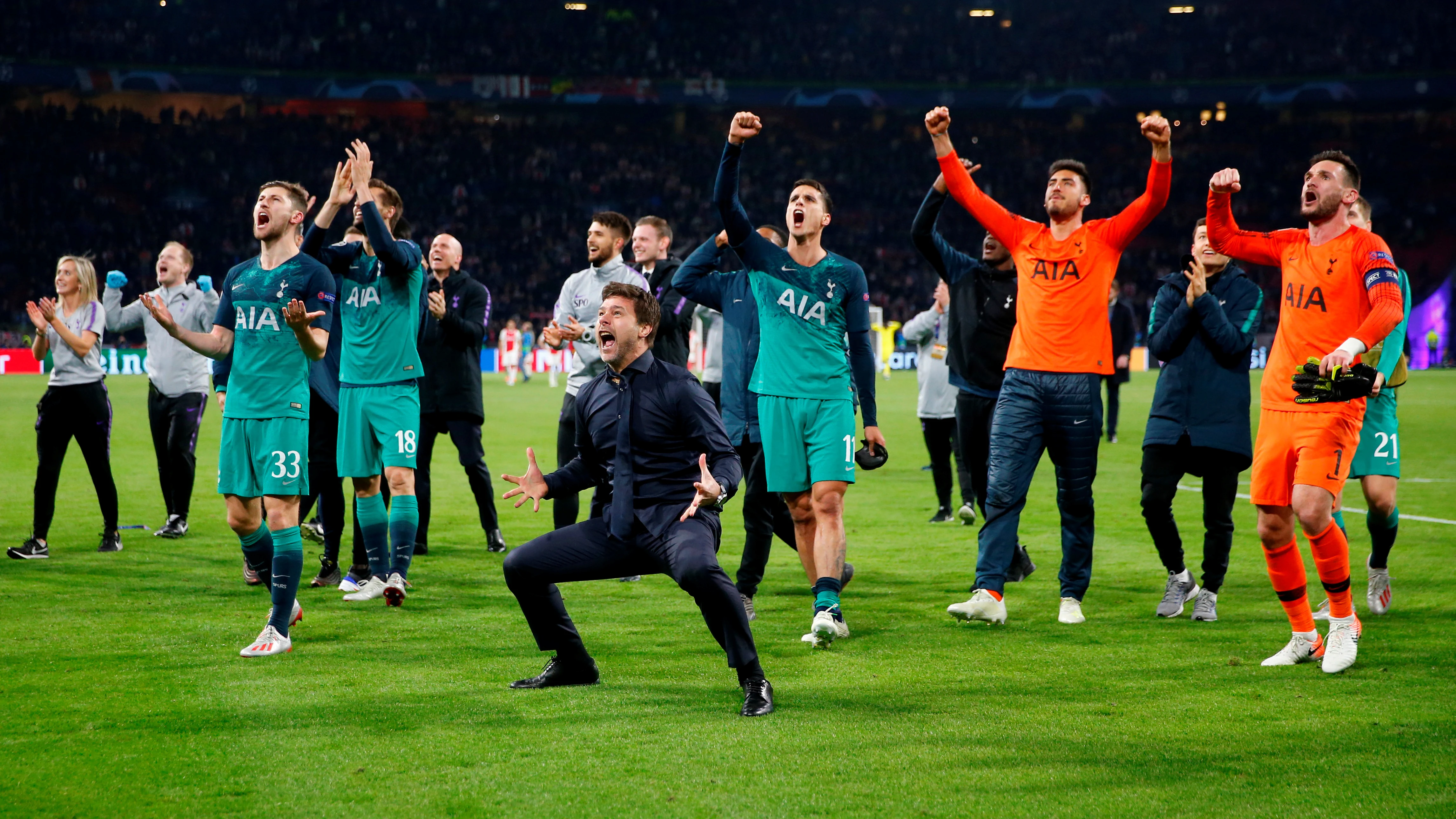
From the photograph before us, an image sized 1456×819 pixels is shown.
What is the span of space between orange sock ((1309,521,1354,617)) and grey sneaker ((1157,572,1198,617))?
47.0 inches

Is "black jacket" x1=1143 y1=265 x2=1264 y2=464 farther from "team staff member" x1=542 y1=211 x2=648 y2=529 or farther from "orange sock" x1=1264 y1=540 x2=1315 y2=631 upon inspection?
"team staff member" x1=542 y1=211 x2=648 y2=529

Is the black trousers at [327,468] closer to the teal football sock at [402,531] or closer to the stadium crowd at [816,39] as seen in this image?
the teal football sock at [402,531]

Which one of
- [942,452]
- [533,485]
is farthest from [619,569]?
[942,452]

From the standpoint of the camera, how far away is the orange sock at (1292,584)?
5.73 m

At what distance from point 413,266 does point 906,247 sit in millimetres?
43923

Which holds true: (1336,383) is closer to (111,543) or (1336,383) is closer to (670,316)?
(670,316)

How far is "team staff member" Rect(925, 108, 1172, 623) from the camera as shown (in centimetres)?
638

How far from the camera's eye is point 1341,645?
5.59m

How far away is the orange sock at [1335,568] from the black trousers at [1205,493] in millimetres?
1063

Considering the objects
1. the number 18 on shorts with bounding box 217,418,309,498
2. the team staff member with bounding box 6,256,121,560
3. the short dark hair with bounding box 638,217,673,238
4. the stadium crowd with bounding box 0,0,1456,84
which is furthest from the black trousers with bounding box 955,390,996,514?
the stadium crowd with bounding box 0,0,1456,84

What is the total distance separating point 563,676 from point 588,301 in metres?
3.47

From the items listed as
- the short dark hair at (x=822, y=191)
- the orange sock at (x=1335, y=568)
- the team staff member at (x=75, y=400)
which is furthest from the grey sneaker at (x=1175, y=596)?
the team staff member at (x=75, y=400)

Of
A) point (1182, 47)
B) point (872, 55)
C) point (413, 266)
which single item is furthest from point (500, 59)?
point (413, 266)

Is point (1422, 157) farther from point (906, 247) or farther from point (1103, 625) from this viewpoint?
point (1103, 625)
